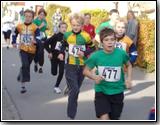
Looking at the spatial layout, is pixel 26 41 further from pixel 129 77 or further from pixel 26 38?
pixel 129 77

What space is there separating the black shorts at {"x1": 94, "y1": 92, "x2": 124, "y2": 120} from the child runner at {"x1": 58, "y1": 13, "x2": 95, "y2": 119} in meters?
1.14

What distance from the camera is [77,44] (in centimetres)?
735

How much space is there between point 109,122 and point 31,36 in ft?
11.9

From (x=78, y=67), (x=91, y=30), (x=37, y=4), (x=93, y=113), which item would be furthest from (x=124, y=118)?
(x=37, y=4)

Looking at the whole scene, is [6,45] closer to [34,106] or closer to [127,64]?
[34,106]

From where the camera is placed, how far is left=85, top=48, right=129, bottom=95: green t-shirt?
233 inches

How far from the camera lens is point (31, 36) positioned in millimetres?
9297

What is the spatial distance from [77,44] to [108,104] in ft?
5.59

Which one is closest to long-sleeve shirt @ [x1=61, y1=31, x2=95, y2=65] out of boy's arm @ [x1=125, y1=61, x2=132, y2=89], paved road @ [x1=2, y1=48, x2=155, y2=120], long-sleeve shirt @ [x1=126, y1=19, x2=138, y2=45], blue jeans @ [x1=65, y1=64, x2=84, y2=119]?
blue jeans @ [x1=65, y1=64, x2=84, y2=119]

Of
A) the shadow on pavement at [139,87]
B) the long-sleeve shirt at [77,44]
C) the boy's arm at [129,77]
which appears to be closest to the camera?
the boy's arm at [129,77]

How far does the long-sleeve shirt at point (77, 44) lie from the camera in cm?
729

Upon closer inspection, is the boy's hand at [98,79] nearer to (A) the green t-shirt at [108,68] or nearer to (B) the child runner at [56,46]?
(A) the green t-shirt at [108,68]

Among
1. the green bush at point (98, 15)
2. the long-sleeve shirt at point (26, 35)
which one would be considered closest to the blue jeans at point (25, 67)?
the long-sleeve shirt at point (26, 35)

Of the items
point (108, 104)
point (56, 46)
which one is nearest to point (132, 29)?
point (56, 46)
